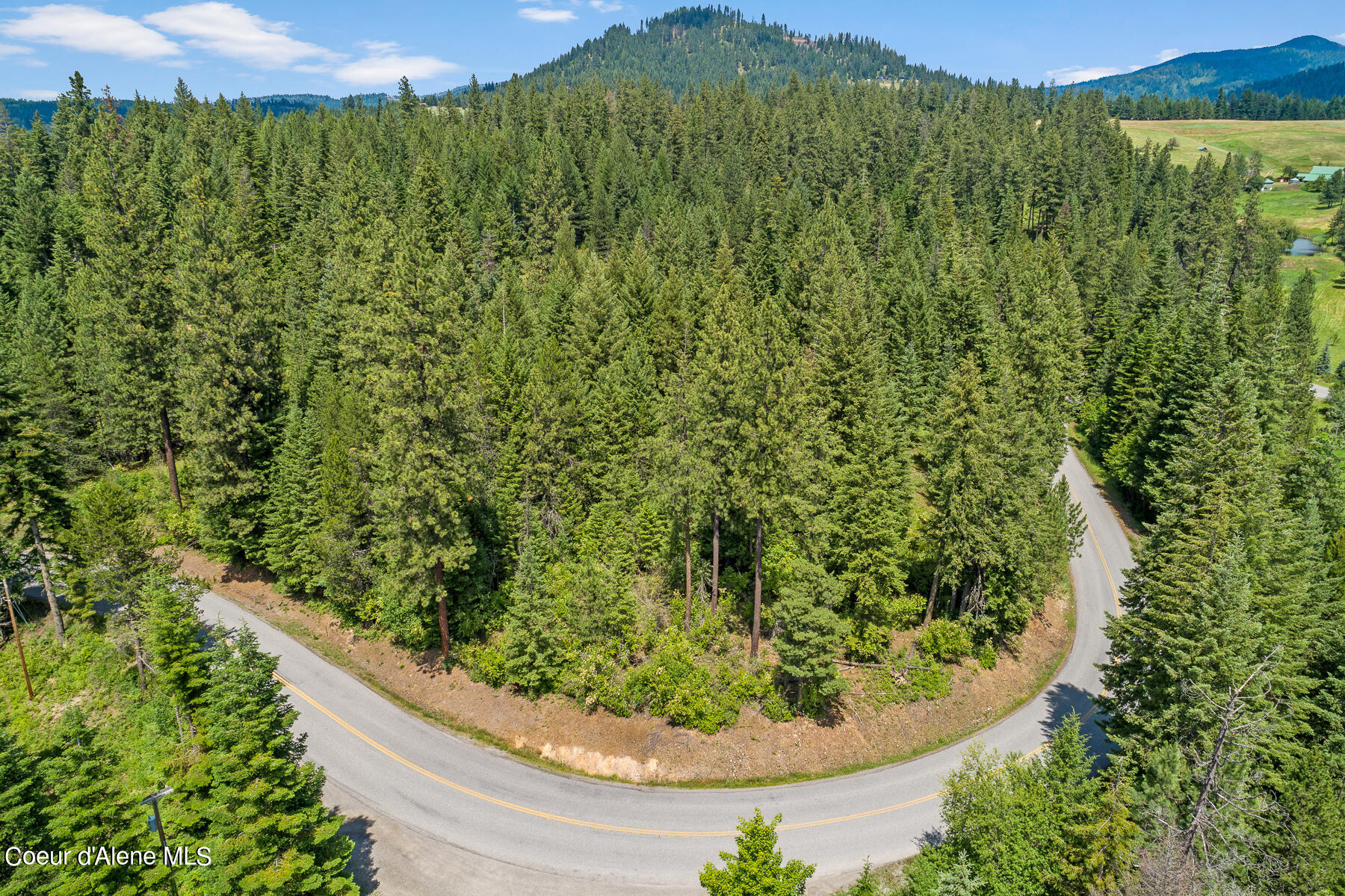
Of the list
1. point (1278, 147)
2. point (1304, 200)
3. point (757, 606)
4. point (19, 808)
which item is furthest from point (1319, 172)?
point (19, 808)

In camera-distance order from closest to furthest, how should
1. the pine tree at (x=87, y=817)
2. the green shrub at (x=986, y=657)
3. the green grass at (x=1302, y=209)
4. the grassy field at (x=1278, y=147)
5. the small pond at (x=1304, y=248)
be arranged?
the pine tree at (x=87, y=817), the green shrub at (x=986, y=657), the small pond at (x=1304, y=248), the green grass at (x=1302, y=209), the grassy field at (x=1278, y=147)

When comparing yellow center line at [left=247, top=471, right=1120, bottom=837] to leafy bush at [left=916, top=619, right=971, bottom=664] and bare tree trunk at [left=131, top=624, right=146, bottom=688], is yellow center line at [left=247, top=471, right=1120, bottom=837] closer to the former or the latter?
leafy bush at [left=916, top=619, right=971, bottom=664]

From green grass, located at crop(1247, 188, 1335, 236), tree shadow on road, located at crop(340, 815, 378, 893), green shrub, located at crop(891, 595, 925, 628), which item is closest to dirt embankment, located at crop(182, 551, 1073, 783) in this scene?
green shrub, located at crop(891, 595, 925, 628)

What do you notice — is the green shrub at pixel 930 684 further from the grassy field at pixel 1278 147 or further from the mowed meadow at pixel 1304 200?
the grassy field at pixel 1278 147

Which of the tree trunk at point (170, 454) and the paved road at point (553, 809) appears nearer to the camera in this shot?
the paved road at point (553, 809)

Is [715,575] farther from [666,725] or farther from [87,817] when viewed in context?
[87,817]

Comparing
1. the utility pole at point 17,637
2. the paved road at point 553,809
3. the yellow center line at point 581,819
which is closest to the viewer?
the paved road at point 553,809

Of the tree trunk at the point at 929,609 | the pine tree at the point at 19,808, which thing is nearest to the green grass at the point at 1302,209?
the tree trunk at the point at 929,609
